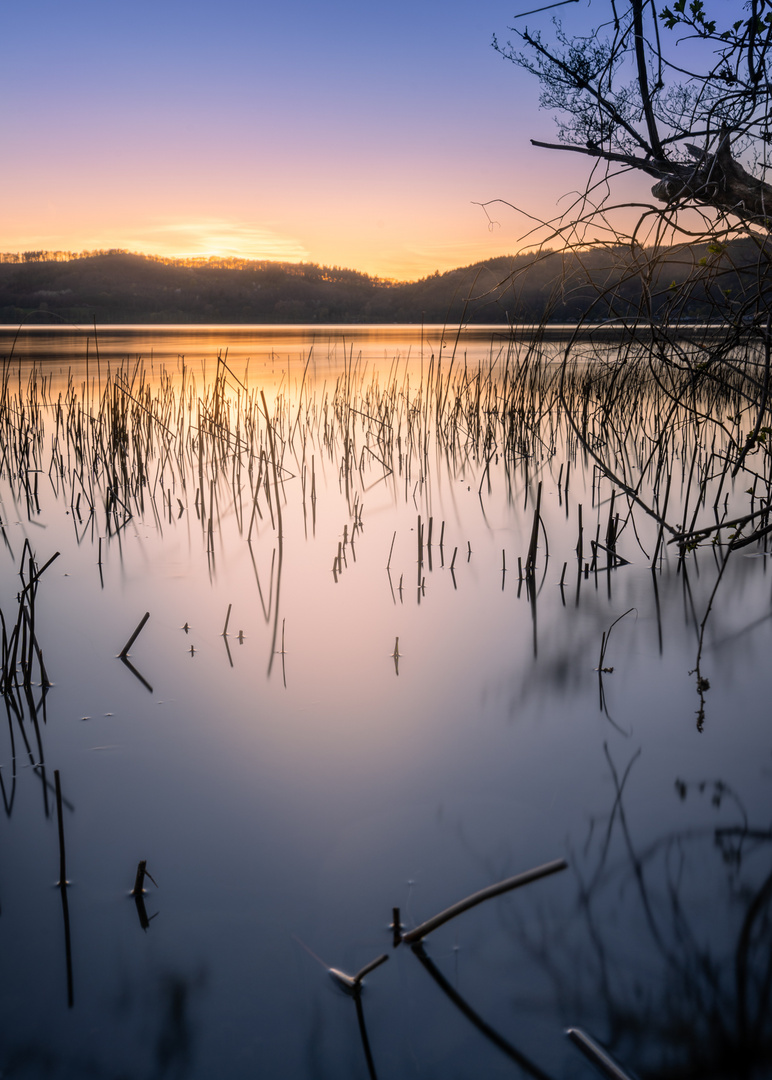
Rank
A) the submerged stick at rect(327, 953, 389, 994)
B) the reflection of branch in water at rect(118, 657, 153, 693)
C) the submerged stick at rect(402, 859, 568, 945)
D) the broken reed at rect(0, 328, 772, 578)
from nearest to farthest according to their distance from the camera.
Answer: the submerged stick at rect(402, 859, 568, 945), the submerged stick at rect(327, 953, 389, 994), the reflection of branch in water at rect(118, 657, 153, 693), the broken reed at rect(0, 328, 772, 578)

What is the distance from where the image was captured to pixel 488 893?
3.58 ft

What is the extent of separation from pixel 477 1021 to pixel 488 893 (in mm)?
295

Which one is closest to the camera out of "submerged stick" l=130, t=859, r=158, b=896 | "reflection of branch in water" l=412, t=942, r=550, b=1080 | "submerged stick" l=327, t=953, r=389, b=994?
"reflection of branch in water" l=412, t=942, r=550, b=1080

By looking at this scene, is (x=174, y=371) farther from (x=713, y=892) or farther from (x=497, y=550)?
(x=713, y=892)

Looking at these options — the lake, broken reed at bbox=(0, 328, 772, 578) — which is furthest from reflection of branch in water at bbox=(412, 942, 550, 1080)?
broken reed at bbox=(0, 328, 772, 578)

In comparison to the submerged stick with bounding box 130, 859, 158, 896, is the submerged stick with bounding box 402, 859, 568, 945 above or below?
above

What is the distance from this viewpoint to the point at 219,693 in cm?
244

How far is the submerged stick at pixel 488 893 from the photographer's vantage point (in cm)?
103

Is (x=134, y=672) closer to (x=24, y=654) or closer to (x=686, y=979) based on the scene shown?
(x=24, y=654)

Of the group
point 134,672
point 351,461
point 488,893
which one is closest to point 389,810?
point 488,893

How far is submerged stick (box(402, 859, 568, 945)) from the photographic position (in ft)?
3.39

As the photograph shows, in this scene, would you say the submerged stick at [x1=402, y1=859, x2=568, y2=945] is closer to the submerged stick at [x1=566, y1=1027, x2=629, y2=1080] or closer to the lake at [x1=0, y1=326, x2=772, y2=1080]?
the lake at [x1=0, y1=326, x2=772, y2=1080]

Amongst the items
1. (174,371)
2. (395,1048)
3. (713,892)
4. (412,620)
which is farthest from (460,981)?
(174,371)

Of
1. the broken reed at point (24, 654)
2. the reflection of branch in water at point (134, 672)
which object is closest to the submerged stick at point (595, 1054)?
the reflection of branch in water at point (134, 672)
